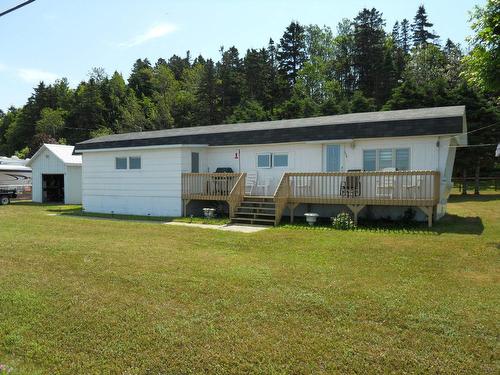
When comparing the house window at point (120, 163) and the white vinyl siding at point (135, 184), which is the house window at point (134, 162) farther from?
the house window at point (120, 163)

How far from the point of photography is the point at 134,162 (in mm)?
16391

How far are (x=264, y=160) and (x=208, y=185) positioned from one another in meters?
2.33

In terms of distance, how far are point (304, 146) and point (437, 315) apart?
10.1 metres

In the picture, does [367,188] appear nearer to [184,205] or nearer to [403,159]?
[403,159]

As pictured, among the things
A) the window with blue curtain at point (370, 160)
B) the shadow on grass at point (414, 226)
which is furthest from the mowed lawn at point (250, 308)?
the window with blue curtain at point (370, 160)

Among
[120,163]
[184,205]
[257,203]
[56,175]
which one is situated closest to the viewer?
[257,203]

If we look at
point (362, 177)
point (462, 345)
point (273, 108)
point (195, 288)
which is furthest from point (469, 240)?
point (273, 108)

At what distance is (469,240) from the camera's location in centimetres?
929

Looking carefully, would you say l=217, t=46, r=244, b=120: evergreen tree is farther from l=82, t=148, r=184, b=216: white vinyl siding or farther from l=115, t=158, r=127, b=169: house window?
l=115, t=158, r=127, b=169: house window

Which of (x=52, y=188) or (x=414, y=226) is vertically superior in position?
(x=52, y=188)

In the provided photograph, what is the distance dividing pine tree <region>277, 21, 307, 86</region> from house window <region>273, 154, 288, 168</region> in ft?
131

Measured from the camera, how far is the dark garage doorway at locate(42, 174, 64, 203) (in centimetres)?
2456

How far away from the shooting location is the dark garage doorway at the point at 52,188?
2456 centimetres

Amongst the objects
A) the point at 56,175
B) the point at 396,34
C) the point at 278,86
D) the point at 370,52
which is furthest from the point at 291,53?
the point at 56,175
